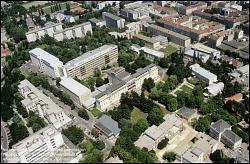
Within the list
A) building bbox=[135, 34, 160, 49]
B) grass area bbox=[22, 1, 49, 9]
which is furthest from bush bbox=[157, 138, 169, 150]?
grass area bbox=[22, 1, 49, 9]

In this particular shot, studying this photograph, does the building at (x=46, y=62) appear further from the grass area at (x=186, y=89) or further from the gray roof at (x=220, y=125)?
the gray roof at (x=220, y=125)

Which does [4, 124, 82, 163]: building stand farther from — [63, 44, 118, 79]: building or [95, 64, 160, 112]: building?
[63, 44, 118, 79]: building

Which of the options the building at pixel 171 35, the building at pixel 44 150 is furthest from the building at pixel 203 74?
the building at pixel 44 150

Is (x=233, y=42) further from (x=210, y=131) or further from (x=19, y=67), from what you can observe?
(x=19, y=67)

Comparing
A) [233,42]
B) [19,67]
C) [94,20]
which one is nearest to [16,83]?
[19,67]

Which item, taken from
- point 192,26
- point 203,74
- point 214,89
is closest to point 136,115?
point 214,89
